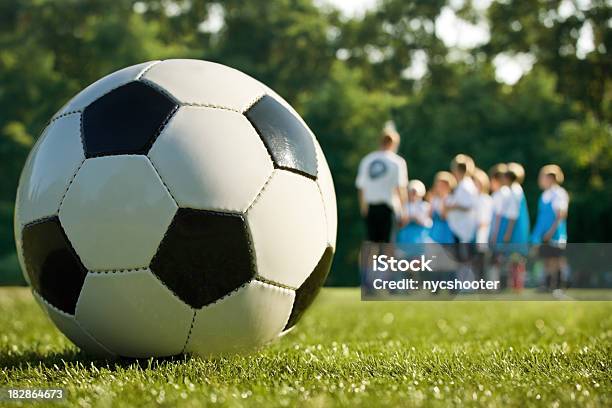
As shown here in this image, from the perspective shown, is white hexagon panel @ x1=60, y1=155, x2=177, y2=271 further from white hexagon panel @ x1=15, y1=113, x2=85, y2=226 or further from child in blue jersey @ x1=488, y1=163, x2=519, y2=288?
child in blue jersey @ x1=488, y1=163, x2=519, y2=288

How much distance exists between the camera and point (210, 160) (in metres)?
3.57

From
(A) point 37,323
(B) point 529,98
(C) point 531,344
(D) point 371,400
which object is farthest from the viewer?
(B) point 529,98

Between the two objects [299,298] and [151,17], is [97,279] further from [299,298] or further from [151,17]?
[151,17]

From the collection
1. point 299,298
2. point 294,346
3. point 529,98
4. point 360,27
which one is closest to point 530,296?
point 294,346

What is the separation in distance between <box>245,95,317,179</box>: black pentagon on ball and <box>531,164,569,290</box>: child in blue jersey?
8.81m

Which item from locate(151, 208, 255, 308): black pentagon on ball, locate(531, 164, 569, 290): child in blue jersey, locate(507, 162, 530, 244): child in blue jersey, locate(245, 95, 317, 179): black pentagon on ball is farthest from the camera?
locate(507, 162, 530, 244): child in blue jersey

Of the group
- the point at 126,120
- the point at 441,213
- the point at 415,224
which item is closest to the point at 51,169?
the point at 126,120

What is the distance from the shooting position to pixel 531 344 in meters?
5.11

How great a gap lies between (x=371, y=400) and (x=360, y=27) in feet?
134

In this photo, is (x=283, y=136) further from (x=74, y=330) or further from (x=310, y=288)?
(x=74, y=330)

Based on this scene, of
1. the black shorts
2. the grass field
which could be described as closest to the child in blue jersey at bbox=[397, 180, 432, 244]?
the black shorts

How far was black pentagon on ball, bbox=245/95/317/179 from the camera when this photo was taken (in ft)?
12.4

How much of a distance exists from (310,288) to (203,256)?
0.73m

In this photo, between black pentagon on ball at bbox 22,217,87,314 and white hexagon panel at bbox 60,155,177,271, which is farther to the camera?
black pentagon on ball at bbox 22,217,87,314
